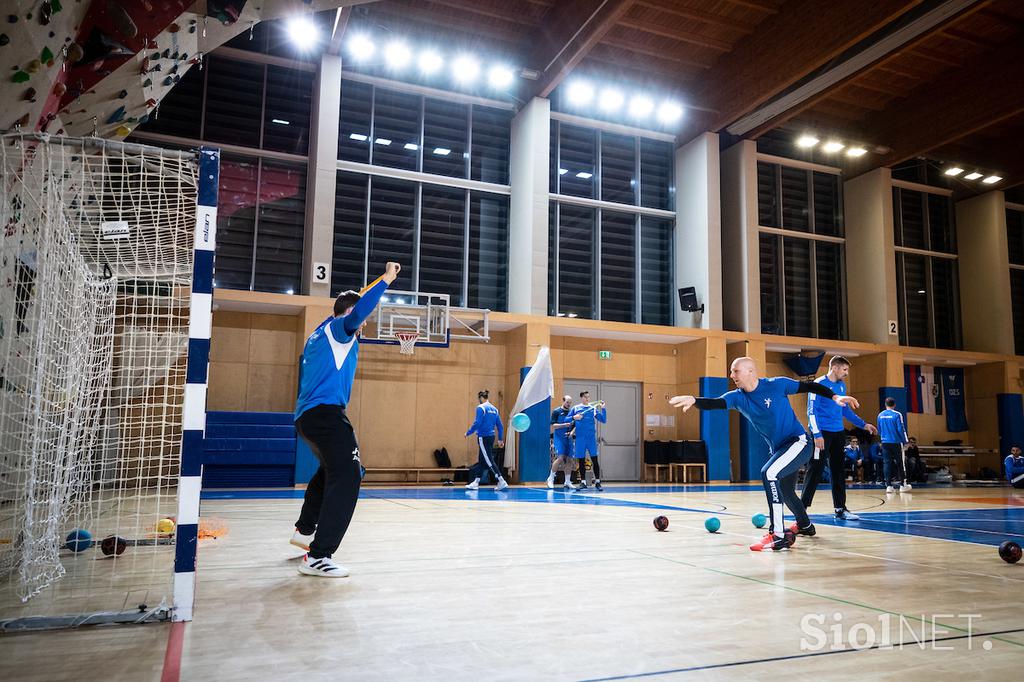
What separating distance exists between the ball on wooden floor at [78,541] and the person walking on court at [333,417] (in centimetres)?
201

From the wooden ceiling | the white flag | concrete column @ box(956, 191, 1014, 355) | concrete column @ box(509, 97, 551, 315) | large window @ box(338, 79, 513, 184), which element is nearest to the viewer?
the wooden ceiling

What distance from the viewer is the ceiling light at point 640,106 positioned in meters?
20.0

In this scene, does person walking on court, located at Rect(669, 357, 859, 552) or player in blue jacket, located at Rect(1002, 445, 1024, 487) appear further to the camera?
player in blue jacket, located at Rect(1002, 445, 1024, 487)

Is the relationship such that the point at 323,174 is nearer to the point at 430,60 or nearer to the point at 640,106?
A: the point at 430,60

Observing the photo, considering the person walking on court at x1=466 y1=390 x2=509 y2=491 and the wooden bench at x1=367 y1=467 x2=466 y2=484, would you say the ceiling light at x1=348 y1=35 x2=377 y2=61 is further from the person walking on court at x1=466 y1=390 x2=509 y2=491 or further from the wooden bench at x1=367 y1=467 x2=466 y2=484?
the wooden bench at x1=367 y1=467 x2=466 y2=484

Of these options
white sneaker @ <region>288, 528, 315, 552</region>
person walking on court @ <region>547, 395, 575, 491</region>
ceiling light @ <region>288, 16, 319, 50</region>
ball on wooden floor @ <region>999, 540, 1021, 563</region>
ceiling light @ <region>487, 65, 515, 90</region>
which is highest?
ceiling light @ <region>288, 16, 319, 50</region>

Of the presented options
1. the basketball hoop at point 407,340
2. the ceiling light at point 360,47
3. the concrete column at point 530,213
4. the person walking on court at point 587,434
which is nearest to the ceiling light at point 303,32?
the ceiling light at point 360,47

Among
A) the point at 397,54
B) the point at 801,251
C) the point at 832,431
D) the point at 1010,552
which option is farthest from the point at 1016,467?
the point at 397,54

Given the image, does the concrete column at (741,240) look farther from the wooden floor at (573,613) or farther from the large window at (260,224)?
the wooden floor at (573,613)

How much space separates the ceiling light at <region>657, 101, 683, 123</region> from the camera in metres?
20.2

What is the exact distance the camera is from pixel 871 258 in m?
22.5

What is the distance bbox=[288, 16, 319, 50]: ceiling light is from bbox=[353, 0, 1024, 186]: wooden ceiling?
1.08 meters

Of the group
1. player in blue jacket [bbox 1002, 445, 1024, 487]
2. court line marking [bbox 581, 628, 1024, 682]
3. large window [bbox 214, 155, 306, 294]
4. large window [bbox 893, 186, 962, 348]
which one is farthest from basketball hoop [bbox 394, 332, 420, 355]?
large window [bbox 893, 186, 962, 348]

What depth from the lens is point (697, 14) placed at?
1698 centimetres
